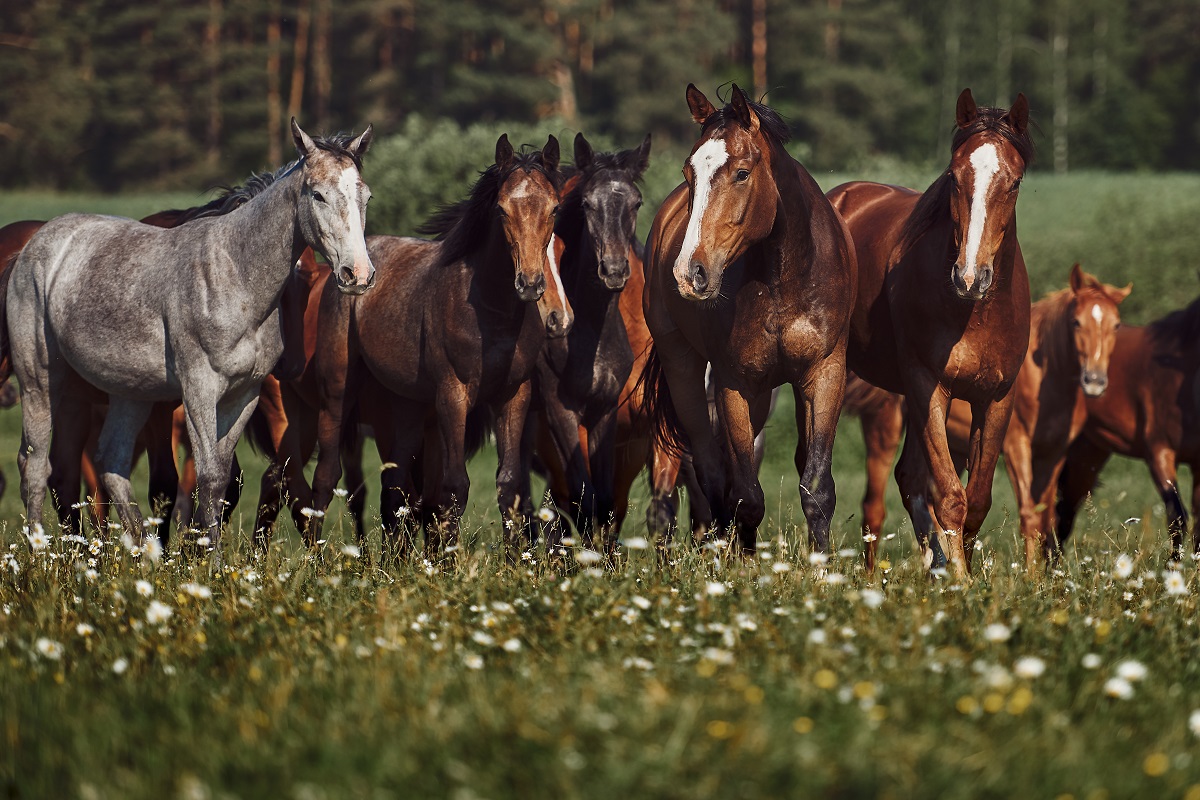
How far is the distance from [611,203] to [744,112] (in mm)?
1631

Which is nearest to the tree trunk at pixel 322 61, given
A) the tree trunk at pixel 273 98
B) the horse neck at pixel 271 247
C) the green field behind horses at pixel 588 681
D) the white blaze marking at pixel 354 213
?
the tree trunk at pixel 273 98

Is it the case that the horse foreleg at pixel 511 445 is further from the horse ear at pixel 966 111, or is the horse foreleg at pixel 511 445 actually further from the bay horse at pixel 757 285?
the horse ear at pixel 966 111

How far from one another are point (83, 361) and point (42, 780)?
4.81 metres

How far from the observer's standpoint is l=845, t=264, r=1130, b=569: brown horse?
11.3m

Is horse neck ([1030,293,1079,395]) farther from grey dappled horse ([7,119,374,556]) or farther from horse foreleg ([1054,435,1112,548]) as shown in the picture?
grey dappled horse ([7,119,374,556])

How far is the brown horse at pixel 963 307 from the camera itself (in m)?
6.54

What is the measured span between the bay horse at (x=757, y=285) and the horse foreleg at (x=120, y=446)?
10.6 feet

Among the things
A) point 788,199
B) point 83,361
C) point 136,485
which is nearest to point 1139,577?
point 788,199

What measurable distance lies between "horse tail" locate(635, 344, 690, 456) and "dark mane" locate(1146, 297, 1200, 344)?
4.95 m

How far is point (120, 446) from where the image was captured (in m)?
8.27

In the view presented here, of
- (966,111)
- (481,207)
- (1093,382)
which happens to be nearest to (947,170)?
(966,111)

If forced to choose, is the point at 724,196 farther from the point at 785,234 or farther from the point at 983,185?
the point at 983,185

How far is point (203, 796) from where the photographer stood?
304 cm

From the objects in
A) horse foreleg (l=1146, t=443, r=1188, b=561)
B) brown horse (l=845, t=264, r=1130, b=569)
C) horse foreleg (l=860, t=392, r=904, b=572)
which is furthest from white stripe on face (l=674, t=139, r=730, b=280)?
horse foreleg (l=860, t=392, r=904, b=572)
